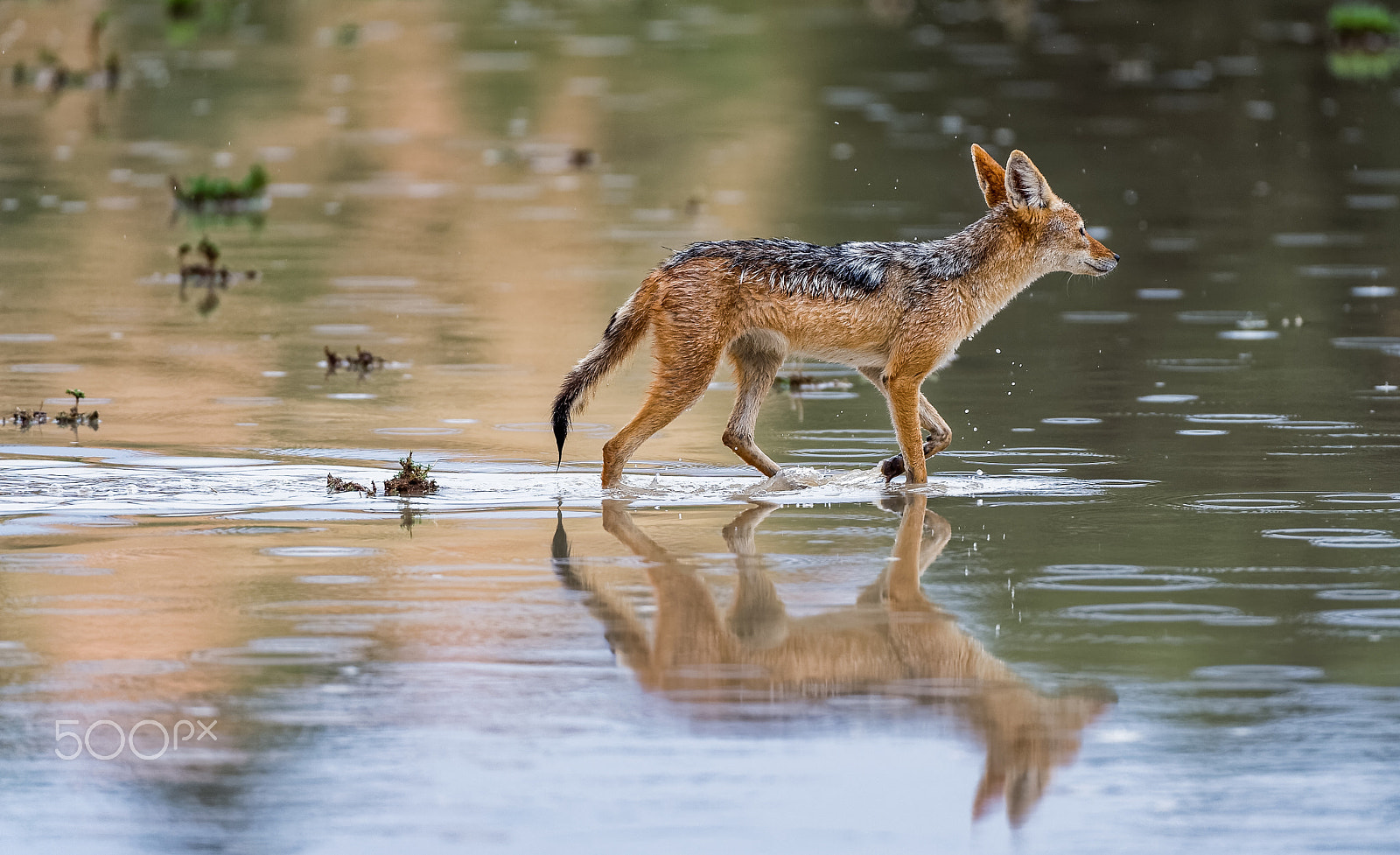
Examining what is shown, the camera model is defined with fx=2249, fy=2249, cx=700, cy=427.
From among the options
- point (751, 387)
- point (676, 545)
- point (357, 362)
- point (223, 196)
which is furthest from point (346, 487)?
point (223, 196)

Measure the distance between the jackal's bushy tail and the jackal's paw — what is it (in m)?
1.31

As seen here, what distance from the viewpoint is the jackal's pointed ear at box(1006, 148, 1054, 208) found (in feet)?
37.5

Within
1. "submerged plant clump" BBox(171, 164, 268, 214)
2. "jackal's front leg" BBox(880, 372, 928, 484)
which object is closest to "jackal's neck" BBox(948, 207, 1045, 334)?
"jackal's front leg" BBox(880, 372, 928, 484)

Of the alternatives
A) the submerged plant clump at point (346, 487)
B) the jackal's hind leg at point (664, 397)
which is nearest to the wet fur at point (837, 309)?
the jackal's hind leg at point (664, 397)

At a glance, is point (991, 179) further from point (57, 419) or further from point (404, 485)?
point (57, 419)

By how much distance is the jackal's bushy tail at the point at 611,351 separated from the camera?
10.7m

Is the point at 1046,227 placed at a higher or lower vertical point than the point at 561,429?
higher

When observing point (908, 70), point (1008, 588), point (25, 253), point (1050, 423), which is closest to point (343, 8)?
point (908, 70)

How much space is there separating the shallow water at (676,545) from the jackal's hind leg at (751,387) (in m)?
0.21

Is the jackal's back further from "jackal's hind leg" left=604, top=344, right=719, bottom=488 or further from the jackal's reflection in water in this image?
the jackal's reflection in water

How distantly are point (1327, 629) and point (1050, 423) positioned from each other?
452cm

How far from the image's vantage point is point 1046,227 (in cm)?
1156

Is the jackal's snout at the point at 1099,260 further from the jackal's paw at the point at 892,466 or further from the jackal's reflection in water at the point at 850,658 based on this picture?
the jackal's reflection in water at the point at 850,658

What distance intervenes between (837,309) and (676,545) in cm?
231
